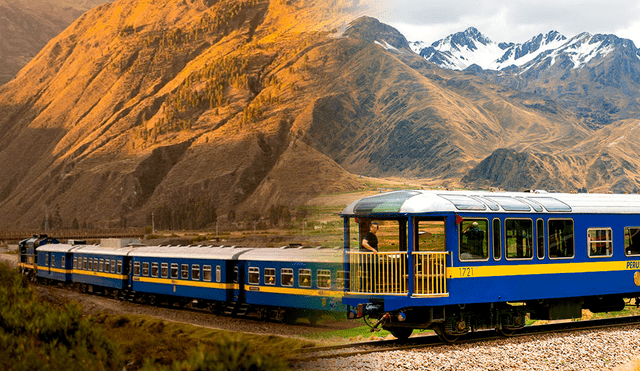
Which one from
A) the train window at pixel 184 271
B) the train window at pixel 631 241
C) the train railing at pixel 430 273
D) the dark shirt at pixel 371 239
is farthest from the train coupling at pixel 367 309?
the train window at pixel 184 271

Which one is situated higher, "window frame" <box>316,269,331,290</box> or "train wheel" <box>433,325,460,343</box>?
"window frame" <box>316,269,331,290</box>

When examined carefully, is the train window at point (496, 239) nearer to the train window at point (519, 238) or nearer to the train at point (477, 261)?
the train at point (477, 261)

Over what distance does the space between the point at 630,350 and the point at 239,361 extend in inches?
513

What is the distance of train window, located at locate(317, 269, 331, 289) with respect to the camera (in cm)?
2535

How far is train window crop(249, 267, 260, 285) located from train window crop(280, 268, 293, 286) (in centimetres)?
225

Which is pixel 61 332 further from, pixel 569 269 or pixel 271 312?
pixel 271 312

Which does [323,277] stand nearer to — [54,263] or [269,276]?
[269,276]

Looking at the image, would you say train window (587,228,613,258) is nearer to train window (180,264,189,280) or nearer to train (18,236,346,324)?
train (18,236,346,324)

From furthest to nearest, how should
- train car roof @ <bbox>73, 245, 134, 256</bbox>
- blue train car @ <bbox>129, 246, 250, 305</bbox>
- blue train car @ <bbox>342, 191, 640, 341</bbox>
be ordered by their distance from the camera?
1. train car roof @ <bbox>73, 245, 134, 256</bbox>
2. blue train car @ <bbox>129, 246, 250, 305</bbox>
3. blue train car @ <bbox>342, 191, 640, 341</bbox>

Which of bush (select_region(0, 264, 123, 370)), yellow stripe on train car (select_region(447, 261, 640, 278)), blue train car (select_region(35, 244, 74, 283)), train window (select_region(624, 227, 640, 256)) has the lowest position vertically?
blue train car (select_region(35, 244, 74, 283))

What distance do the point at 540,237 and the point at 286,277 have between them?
39.0 feet

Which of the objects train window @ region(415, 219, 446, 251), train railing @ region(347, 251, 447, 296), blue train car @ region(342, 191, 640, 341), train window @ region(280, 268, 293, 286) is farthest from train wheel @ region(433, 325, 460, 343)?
train window @ region(280, 268, 293, 286)

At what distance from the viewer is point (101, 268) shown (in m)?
47.2

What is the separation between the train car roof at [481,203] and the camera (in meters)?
18.0
